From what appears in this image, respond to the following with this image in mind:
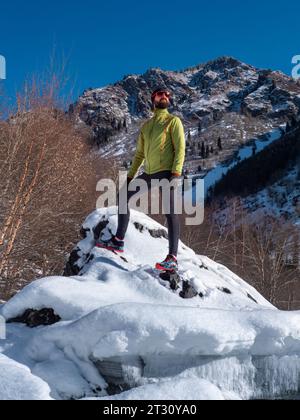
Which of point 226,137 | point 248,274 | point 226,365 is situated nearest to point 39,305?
point 226,365

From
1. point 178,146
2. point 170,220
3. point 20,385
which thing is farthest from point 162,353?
point 178,146

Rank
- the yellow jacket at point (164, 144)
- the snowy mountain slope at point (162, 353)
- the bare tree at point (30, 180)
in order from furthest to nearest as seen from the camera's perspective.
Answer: the bare tree at point (30, 180)
the yellow jacket at point (164, 144)
the snowy mountain slope at point (162, 353)

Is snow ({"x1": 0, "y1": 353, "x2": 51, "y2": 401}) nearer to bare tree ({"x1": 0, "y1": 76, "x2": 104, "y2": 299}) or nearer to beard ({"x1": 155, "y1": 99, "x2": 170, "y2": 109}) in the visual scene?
beard ({"x1": 155, "y1": 99, "x2": 170, "y2": 109})

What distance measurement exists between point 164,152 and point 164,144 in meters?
0.10

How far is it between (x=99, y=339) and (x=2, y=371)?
67cm

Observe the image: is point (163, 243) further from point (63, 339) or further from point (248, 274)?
point (248, 274)

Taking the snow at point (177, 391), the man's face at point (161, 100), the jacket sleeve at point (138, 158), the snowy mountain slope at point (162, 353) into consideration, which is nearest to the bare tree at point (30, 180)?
the jacket sleeve at point (138, 158)

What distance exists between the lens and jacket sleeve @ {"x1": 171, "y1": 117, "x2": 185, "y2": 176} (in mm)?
4469

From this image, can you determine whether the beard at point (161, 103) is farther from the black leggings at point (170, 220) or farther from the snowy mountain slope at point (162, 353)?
the snowy mountain slope at point (162, 353)

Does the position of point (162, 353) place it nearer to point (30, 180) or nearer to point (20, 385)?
point (20, 385)

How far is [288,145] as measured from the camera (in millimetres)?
98250

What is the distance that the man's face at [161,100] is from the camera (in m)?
4.71

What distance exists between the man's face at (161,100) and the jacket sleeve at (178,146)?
12.0 inches

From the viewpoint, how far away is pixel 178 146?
4527mm
